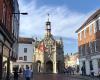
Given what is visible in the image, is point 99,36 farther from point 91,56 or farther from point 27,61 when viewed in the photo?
point 27,61

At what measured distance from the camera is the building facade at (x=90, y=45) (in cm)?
4490

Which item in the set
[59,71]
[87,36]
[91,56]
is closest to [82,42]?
[87,36]

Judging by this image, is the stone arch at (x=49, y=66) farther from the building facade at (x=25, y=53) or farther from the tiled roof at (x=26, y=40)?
the tiled roof at (x=26, y=40)

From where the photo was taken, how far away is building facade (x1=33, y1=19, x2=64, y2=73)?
8756 centimetres

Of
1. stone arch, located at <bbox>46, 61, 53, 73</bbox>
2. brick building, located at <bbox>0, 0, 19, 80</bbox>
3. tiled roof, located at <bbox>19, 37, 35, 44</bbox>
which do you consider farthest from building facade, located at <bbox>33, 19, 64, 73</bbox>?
brick building, located at <bbox>0, 0, 19, 80</bbox>

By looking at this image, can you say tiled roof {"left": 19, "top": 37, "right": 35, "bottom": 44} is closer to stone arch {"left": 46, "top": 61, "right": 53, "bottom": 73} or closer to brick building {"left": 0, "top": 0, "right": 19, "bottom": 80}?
stone arch {"left": 46, "top": 61, "right": 53, "bottom": 73}

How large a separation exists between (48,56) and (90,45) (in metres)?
40.5

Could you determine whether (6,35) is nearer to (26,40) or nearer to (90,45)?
(90,45)

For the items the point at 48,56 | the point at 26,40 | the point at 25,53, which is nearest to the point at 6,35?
the point at 48,56

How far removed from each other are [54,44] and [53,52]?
298 cm

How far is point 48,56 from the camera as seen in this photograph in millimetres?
88938

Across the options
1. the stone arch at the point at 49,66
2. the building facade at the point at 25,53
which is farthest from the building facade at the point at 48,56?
the building facade at the point at 25,53

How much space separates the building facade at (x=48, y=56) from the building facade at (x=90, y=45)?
30315mm

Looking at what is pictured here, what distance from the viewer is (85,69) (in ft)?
174
